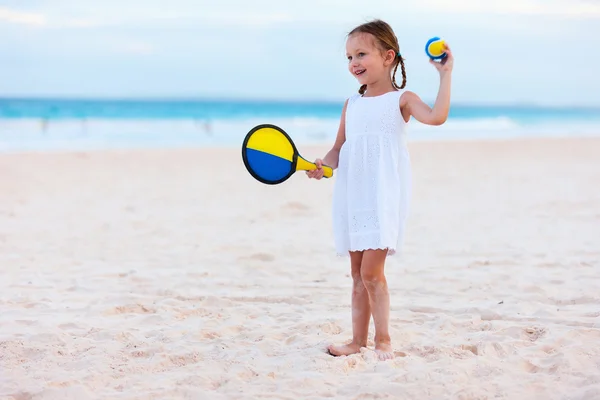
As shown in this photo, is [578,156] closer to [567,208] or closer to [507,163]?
[507,163]

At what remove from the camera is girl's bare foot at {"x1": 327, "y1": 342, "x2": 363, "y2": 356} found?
10.8ft

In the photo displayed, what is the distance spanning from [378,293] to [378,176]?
0.52 metres

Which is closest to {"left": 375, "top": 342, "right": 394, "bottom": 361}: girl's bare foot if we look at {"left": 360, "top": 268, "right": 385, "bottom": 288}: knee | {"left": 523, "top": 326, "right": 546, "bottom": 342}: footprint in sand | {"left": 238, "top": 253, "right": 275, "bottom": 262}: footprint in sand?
{"left": 360, "top": 268, "right": 385, "bottom": 288}: knee

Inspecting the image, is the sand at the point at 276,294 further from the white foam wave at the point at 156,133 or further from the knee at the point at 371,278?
the white foam wave at the point at 156,133

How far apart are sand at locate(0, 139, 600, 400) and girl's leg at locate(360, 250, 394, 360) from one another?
6cm

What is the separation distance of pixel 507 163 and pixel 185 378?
33.0 ft

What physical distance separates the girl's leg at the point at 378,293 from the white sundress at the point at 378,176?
0.06 m

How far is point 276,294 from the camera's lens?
451 centimetres

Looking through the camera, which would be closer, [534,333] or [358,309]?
[358,309]

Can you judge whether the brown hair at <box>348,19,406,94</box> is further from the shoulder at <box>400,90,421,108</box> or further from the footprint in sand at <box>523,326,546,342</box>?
the footprint in sand at <box>523,326,546,342</box>

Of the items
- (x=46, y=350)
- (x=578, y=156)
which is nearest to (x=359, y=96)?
(x=46, y=350)

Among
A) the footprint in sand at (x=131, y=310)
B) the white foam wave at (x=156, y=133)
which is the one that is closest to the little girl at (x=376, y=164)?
the footprint in sand at (x=131, y=310)

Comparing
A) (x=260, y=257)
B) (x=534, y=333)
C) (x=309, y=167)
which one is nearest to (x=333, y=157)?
(x=309, y=167)

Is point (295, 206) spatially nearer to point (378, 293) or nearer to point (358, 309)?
point (358, 309)
